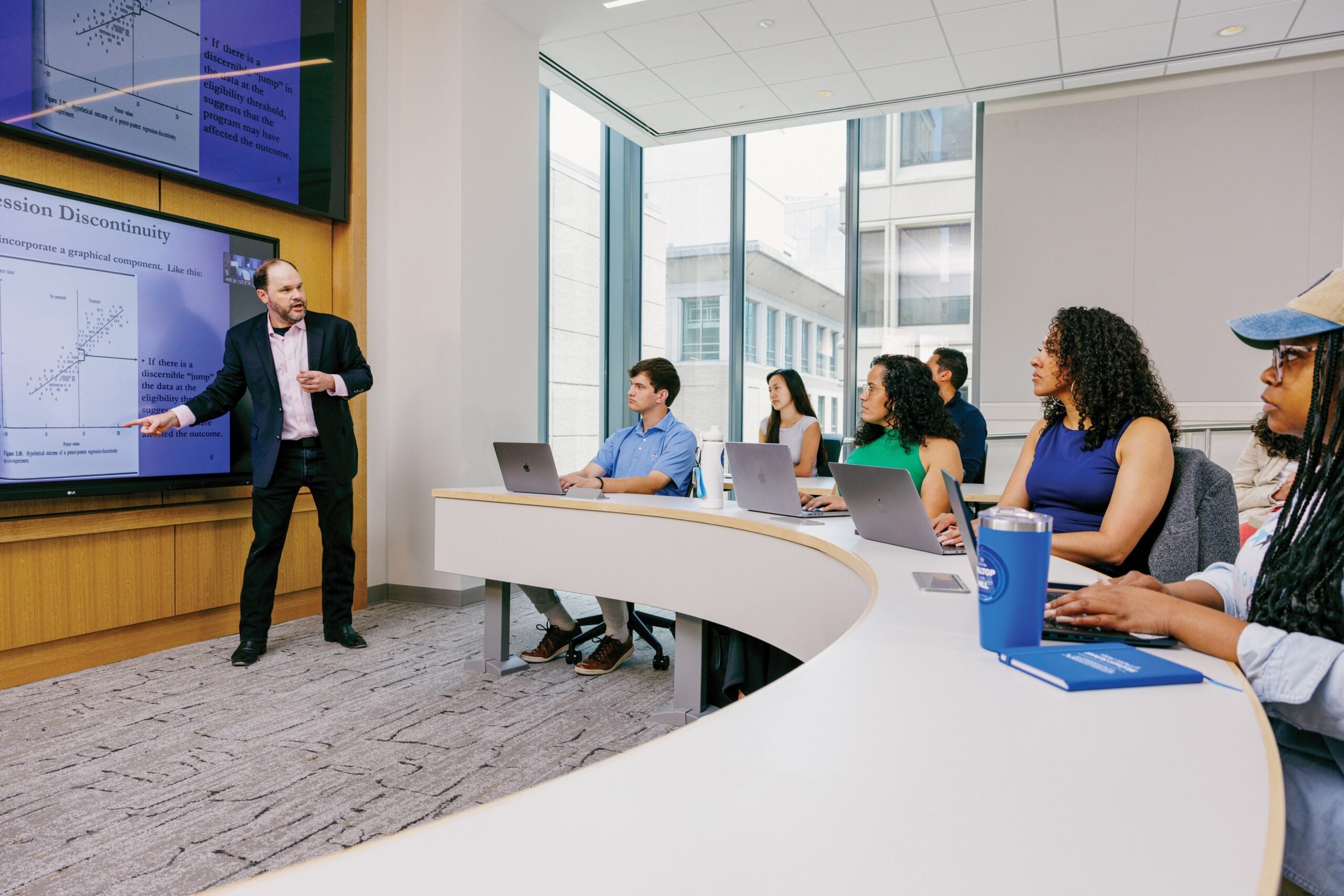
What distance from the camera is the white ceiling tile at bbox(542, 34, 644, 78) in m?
4.73

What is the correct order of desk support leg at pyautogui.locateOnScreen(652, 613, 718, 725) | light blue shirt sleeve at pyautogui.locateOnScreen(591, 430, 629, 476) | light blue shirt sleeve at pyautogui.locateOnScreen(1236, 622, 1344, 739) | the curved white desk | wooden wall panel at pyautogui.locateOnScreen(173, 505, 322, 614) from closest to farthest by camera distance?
the curved white desk
light blue shirt sleeve at pyautogui.locateOnScreen(1236, 622, 1344, 739)
desk support leg at pyautogui.locateOnScreen(652, 613, 718, 725)
wooden wall panel at pyautogui.locateOnScreen(173, 505, 322, 614)
light blue shirt sleeve at pyautogui.locateOnScreen(591, 430, 629, 476)

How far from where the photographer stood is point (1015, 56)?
4809mm

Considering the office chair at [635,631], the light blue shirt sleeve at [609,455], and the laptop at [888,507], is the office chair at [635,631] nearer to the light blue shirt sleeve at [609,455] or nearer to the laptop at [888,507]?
the light blue shirt sleeve at [609,455]

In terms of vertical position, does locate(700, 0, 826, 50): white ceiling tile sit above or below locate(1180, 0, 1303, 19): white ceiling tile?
above

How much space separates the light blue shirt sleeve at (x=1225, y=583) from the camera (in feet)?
3.73

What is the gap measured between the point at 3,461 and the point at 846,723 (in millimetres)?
3156

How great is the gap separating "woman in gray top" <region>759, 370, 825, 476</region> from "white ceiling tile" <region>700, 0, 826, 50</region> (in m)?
1.91

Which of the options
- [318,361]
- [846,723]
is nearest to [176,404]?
[318,361]

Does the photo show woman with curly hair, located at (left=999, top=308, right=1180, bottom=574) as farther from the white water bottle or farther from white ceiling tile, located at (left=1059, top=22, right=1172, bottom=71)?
white ceiling tile, located at (left=1059, top=22, right=1172, bottom=71)

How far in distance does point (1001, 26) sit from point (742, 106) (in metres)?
1.77

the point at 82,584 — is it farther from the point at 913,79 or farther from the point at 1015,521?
the point at 913,79

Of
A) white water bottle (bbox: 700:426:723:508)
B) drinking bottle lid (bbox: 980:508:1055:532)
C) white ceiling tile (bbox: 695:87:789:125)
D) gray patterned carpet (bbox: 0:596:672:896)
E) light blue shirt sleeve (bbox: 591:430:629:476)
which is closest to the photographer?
drinking bottle lid (bbox: 980:508:1055:532)

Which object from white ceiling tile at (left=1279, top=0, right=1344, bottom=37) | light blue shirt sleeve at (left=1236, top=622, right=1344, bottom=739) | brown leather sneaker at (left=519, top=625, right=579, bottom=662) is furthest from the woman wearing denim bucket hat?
white ceiling tile at (left=1279, top=0, right=1344, bottom=37)

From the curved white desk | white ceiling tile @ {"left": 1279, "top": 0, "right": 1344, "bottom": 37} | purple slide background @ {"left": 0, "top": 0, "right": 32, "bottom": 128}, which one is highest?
white ceiling tile @ {"left": 1279, "top": 0, "right": 1344, "bottom": 37}
